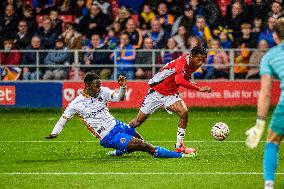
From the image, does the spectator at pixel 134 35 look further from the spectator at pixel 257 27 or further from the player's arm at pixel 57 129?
the player's arm at pixel 57 129

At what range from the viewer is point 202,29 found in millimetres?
24188

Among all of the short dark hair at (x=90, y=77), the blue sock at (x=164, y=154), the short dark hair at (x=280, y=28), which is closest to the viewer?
the short dark hair at (x=280, y=28)

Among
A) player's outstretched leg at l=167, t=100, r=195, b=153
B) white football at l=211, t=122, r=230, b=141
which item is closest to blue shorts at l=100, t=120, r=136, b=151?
player's outstretched leg at l=167, t=100, r=195, b=153

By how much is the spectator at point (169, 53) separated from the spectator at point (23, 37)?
399cm

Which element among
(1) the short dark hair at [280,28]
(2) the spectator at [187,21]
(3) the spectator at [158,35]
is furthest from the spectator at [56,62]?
(1) the short dark hair at [280,28]

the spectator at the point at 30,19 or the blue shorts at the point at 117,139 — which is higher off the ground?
the spectator at the point at 30,19

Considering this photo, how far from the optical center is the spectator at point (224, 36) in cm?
2428

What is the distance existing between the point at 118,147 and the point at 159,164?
2.93ft

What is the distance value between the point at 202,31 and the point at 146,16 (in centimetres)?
196

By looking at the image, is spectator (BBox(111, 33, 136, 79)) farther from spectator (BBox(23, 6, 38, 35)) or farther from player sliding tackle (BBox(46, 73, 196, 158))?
player sliding tackle (BBox(46, 73, 196, 158))

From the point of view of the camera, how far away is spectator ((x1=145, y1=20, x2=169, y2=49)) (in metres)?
24.4

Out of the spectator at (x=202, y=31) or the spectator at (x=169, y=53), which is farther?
the spectator at (x=202, y=31)

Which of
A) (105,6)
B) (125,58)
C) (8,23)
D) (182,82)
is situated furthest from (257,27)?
(182,82)

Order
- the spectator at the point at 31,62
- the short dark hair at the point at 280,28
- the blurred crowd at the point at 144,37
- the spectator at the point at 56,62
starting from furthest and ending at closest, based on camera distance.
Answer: the spectator at the point at 31,62
the spectator at the point at 56,62
the blurred crowd at the point at 144,37
the short dark hair at the point at 280,28
